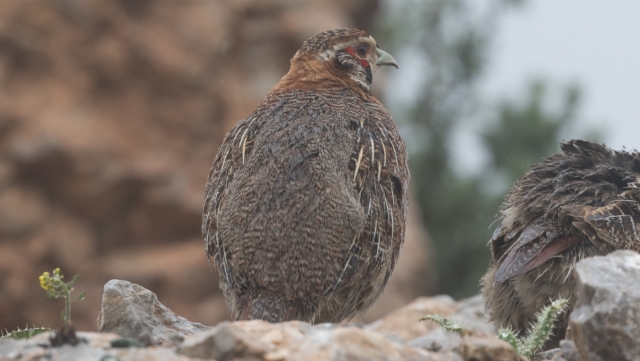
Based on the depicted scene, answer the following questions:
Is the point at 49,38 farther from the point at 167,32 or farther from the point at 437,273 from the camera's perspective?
the point at 437,273

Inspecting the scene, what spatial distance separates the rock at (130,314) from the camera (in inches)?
172

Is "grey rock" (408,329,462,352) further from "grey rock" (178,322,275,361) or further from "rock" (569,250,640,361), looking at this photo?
"grey rock" (178,322,275,361)

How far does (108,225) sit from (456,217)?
22.8ft

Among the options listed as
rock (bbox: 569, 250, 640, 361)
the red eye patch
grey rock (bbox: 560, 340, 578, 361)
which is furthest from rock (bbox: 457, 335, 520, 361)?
the red eye patch

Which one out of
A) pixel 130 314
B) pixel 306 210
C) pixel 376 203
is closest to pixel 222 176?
pixel 306 210

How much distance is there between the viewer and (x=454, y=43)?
52.6ft

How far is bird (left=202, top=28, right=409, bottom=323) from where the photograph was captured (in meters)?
4.60

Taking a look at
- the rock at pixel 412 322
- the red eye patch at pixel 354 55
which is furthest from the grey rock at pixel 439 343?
the rock at pixel 412 322

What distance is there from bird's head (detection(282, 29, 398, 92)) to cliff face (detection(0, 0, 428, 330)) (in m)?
5.93

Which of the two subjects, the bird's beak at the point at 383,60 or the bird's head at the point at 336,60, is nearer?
the bird's head at the point at 336,60

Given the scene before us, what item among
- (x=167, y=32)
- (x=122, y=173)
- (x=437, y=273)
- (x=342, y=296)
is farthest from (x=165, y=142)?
(x=342, y=296)

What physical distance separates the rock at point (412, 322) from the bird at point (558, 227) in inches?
107

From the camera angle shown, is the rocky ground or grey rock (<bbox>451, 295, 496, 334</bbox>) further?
grey rock (<bbox>451, 295, 496, 334</bbox>)

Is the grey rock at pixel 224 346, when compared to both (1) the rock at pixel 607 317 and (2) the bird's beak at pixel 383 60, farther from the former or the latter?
(2) the bird's beak at pixel 383 60
